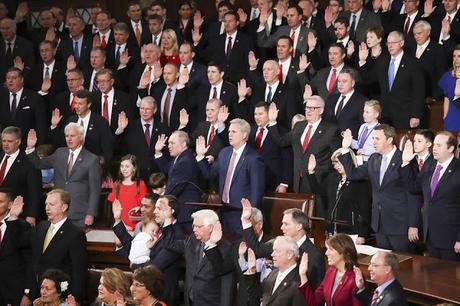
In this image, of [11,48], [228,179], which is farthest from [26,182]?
[11,48]

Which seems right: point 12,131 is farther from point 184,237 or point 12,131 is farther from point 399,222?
point 399,222

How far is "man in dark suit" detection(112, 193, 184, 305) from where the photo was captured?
25.1 ft

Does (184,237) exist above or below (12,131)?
below

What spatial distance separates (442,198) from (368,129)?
1295mm

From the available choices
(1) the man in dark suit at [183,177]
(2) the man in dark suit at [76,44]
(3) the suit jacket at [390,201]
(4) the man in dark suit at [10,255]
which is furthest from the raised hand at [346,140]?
(2) the man in dark suit at [76,44]

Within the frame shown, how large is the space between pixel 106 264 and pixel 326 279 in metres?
2.39

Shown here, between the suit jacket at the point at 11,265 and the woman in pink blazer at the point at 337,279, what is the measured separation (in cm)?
283

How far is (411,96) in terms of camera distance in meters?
9.51

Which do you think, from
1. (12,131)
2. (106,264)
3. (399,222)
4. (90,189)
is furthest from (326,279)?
(12,131)

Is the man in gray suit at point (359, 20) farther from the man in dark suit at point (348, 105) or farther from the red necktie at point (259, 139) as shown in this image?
the red necktie at point (259, 139)

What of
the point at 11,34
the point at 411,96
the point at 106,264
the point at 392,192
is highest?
the point at 11,34

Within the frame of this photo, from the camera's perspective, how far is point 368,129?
8.87m

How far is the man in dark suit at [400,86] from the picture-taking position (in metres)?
9.45

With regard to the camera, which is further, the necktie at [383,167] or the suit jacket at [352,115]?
the suit jacket at [352,115]
